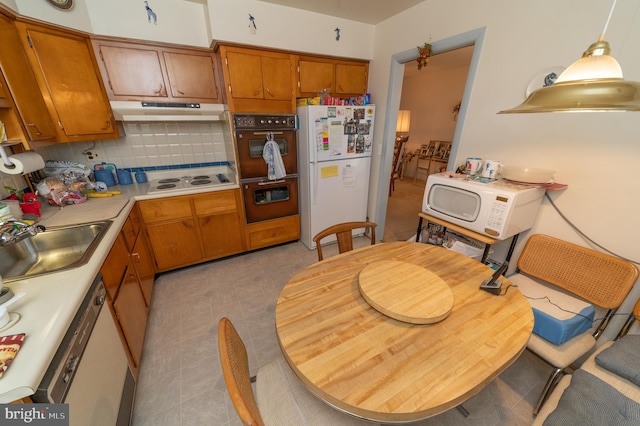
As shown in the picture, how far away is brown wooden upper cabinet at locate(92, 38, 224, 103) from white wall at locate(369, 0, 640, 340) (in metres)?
2.14

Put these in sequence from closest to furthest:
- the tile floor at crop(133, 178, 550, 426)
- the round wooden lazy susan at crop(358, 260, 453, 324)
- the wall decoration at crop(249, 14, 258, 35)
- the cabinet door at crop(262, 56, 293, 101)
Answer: the round wooden lazy susan at crop(358, 260, 453, 324), the tile floor at crop(133, 178, 550, 426), the wall decoration at crop(249, 14, 258, 35), the cabinet door at crop(262, 56, 293, 101)

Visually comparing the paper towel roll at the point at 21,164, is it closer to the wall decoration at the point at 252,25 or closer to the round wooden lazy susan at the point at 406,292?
the wall decoration at the point at 252,25

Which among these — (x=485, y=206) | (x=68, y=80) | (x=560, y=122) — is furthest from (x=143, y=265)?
(x=560, y=122)

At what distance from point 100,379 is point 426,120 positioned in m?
6.73

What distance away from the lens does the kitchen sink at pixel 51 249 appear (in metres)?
1.20

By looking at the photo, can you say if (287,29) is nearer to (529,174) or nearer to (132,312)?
(529,174)

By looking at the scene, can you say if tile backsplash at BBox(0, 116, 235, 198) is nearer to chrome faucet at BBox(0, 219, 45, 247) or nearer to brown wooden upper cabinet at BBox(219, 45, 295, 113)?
brown wooden upper cabinet at BBox(219, 45, 295, 113)

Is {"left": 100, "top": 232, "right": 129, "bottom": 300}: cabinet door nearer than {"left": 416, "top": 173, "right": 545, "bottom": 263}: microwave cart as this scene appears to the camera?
Yes

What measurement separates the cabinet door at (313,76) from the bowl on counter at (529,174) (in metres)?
1.93

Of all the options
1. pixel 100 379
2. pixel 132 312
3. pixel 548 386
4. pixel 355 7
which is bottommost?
pixel 548 386

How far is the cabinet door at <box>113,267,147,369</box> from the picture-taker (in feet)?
4.29

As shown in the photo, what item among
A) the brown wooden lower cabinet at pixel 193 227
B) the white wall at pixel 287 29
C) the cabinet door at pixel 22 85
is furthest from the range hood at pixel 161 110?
the brown wooden lower cabinet at pixel 193 227

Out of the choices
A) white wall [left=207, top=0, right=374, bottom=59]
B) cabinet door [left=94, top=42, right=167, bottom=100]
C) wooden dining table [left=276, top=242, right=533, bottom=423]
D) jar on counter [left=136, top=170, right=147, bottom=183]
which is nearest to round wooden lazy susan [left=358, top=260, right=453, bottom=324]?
wooden dining table [left=276, top=242, right=533, bottom=423]

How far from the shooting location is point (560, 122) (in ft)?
4.74
